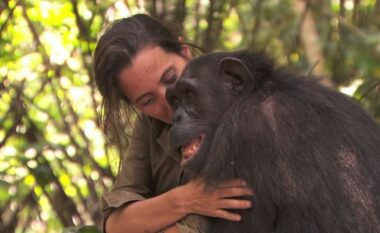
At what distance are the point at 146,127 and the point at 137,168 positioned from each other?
0.22 metres

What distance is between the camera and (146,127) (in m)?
4.13

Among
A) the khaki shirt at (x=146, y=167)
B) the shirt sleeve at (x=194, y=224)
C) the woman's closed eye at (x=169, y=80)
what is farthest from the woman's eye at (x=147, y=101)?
the shirt sleeve at (x=194, y=224)

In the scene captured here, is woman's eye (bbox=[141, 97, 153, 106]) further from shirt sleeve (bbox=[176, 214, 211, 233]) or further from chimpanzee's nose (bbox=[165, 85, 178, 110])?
shirt sleeve (bbox=[176, 214, 211, 233])

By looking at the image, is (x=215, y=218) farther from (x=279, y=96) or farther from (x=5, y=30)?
(x=5, y=30)

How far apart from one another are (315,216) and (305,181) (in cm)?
15

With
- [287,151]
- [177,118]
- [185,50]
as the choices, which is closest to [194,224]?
[177,118]

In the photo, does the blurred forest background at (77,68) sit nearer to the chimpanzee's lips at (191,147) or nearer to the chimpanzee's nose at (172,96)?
the chimpanzee's nose at (172,96)

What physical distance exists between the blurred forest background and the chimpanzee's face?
4.16 ft

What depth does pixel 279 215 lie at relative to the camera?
3.26 metres

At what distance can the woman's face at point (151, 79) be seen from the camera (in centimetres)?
371

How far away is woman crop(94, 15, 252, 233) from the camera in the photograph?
3.48 m

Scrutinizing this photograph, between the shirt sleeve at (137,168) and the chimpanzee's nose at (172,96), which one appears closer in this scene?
the chimpanzee's nose at (172,96)

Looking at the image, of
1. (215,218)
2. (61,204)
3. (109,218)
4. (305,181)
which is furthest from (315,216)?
(61,204)

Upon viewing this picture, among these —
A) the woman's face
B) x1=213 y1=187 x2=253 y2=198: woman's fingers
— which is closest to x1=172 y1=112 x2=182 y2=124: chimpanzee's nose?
the woman's face
